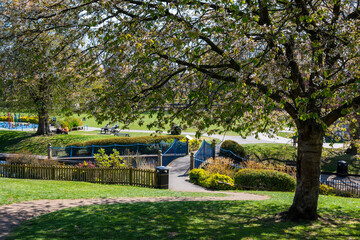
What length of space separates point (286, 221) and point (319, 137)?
2.24 meters

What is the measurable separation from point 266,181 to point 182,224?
9.37m

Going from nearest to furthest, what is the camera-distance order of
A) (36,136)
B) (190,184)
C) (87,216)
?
(87,216), (190,184), (36,136)

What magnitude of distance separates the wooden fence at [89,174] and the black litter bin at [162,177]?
0.26 meters

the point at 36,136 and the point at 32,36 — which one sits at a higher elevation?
the point at 32,36

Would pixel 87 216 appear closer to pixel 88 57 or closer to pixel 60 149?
pixel 88 57

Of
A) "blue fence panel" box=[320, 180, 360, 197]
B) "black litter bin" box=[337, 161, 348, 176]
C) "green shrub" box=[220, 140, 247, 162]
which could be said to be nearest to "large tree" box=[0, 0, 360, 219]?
"blue fence panel" box=[320, 180, 360, 197]

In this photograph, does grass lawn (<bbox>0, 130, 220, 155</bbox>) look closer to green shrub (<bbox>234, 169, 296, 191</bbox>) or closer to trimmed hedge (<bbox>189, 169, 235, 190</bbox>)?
trimmed hedge (<bbox>189, 169, 235, 190</bbox>)

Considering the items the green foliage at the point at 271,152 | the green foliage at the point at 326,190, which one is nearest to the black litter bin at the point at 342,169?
the green foliage at the point at 271,152

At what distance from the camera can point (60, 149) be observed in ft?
83.4

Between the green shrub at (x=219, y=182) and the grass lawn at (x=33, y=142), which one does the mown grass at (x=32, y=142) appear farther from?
the green shrub at (x=219, y=182)

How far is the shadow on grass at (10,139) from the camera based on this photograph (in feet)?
101

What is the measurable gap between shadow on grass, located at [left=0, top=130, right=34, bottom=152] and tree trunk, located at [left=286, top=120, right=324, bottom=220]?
2783 cm

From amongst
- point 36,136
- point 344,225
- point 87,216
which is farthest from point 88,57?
point 36,136

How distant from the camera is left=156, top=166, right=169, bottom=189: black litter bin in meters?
16.2
